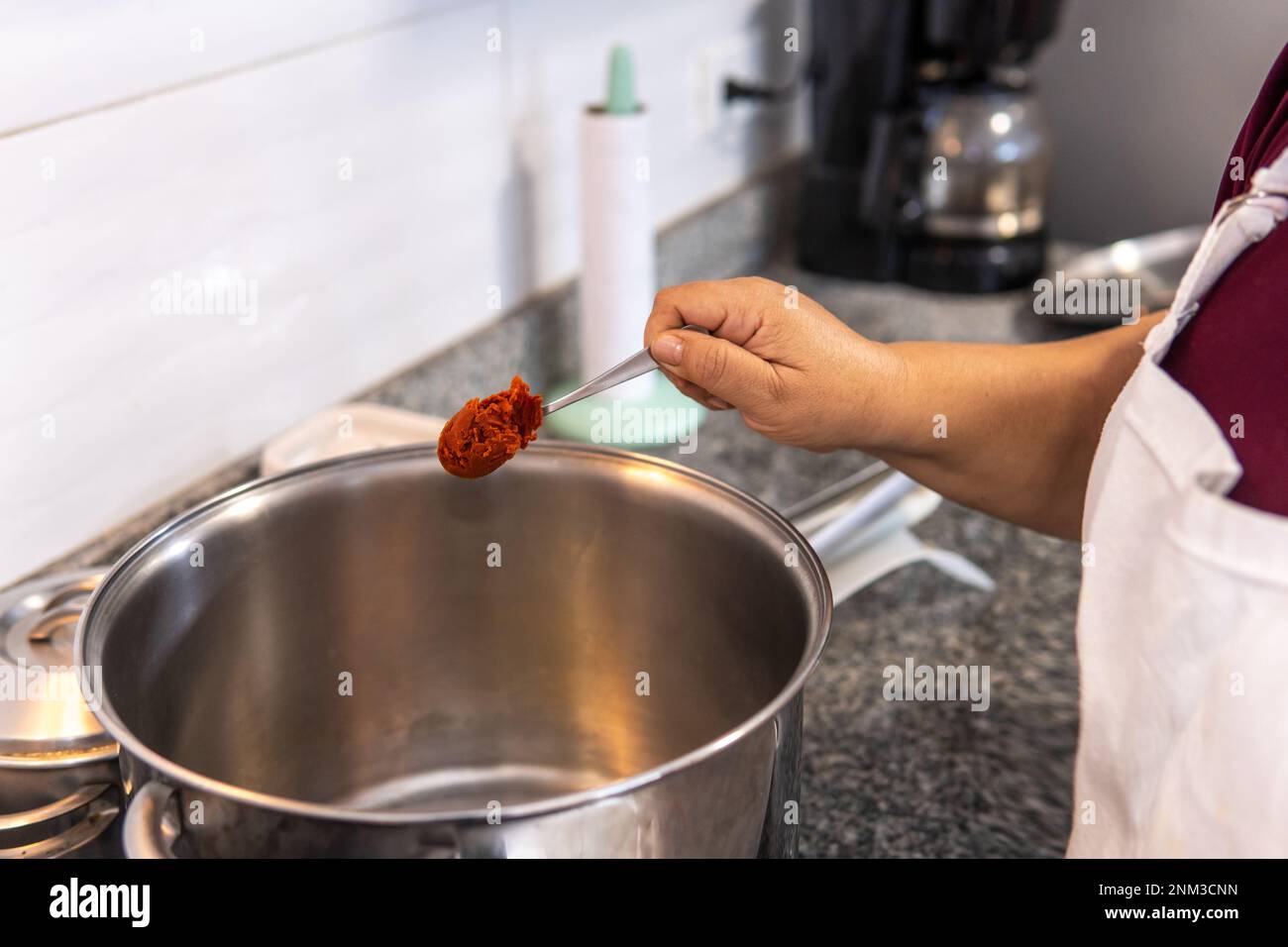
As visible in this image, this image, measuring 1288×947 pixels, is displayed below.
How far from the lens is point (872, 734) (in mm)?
865

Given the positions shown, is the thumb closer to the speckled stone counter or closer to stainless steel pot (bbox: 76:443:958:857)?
stainless steel pot (bbox: 76:443:958:857)

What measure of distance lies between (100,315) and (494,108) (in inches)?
16.2

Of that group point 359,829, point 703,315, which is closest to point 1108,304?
point 703,315

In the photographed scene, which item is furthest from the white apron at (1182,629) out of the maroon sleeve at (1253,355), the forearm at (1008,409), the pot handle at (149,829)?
the pot handle at (149,829)

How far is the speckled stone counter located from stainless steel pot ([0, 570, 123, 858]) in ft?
0.60

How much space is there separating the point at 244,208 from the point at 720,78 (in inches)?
26.3

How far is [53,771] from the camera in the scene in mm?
601

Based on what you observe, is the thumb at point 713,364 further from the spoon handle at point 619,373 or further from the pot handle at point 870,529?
the pot handle at point 870,529

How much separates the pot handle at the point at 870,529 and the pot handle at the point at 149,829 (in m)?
0.52

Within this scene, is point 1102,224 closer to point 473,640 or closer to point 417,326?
point 417,326

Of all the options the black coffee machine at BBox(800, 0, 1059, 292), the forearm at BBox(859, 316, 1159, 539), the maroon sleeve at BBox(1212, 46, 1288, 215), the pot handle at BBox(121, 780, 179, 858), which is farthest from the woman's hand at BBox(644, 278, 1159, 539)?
the black coffee machine at BBox(800, 0, 1059, 292)

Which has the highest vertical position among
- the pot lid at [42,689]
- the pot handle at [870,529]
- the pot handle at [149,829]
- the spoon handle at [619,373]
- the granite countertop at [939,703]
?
the spoon handle at [619,373]

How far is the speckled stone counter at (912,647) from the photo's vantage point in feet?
2.60

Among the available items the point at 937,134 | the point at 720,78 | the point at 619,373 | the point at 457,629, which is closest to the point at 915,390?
the point at 619,373
